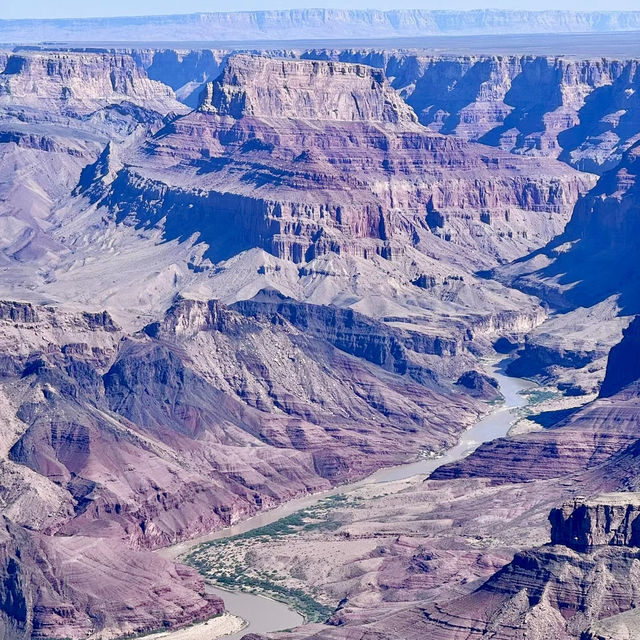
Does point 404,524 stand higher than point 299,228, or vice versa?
point 299,228

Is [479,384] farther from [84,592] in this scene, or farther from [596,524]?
[596,524]

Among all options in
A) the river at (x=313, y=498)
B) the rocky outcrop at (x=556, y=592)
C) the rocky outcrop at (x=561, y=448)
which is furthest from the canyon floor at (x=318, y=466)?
the river at (x=313, y=498)

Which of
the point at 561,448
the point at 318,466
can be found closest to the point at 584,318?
the point at 318,466

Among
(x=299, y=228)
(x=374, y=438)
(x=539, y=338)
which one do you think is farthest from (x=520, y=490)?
(x=299, y=228)

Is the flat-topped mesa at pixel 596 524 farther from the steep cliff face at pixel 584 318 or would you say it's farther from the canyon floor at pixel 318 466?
the steep cliff face at pixel 584 318

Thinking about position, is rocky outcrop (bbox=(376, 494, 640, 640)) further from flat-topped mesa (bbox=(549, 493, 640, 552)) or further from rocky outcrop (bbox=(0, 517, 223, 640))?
rocky outcrop (bbox=(0, 517, 223, 640))

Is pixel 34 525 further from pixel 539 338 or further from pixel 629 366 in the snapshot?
pixel 539 338

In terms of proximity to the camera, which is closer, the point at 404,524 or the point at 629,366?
the point at 404,524
